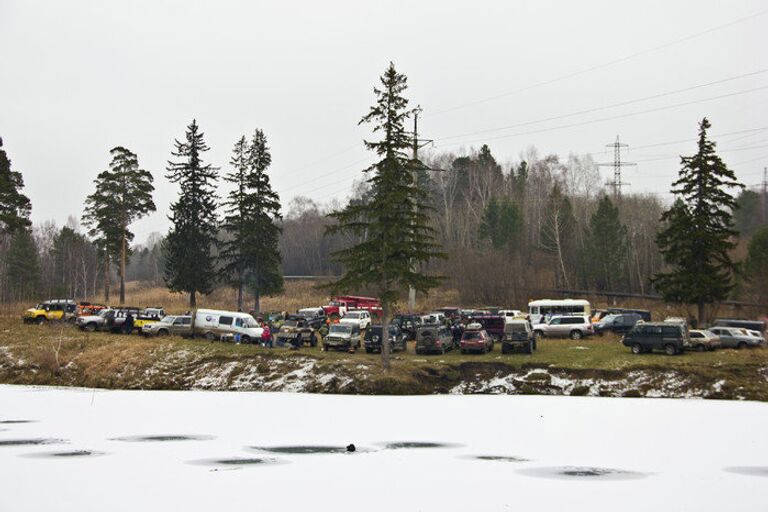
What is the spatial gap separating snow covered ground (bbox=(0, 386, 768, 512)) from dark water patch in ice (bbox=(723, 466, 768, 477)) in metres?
0.04

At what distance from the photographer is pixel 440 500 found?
1386 centimetres

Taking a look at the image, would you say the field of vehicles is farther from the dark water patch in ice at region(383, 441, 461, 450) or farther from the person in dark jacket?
the dark water patch in ice at region(383, 441, 461, 450)

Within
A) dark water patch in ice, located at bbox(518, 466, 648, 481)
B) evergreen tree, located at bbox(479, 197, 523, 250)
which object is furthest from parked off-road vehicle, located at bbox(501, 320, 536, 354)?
evergreen tree, located at bbox(479, 197, 523, 250)

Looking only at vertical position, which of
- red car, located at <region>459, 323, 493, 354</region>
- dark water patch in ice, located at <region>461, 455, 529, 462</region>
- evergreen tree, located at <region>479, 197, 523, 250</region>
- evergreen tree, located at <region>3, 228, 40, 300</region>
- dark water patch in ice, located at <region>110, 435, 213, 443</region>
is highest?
evergreen tree, located at <region>479, 197, 523, 250</region>

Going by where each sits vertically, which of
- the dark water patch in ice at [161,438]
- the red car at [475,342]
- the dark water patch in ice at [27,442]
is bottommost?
the dark water patch in ice at [161,438]

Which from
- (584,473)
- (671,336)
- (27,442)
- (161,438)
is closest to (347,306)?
(671,336)

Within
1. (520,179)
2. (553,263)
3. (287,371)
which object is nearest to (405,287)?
(287,371)

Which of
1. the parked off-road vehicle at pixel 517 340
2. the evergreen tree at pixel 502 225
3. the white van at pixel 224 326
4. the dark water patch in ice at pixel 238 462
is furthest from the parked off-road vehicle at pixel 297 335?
the evergreen tree at pixel 502 225

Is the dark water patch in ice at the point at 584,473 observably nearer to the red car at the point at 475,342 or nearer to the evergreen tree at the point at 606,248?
the red car at the point at 475,342

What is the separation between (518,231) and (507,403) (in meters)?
75.1

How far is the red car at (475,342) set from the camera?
146 ft

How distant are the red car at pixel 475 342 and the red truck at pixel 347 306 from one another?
24.1 m

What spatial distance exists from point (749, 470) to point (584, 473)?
3737mm

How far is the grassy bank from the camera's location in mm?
35281
